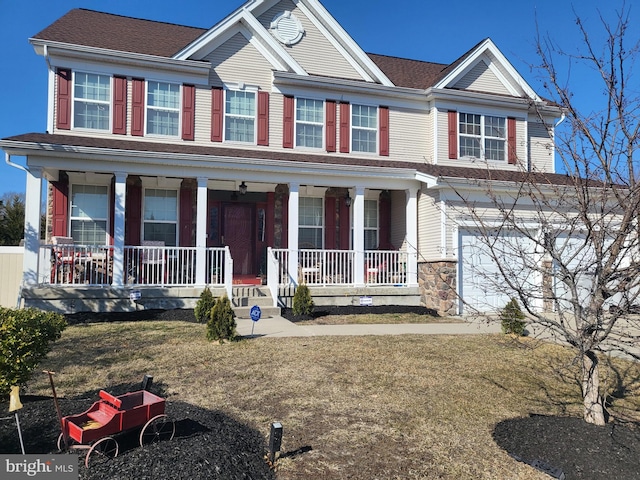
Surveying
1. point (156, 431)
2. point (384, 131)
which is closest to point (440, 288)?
point (384, 131)

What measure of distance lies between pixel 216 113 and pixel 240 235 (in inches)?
137

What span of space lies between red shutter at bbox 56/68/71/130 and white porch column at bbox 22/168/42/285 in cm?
203

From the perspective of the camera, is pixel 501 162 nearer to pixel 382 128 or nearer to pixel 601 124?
pixel 382 128

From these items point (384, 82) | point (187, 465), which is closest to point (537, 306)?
point (384, 82)

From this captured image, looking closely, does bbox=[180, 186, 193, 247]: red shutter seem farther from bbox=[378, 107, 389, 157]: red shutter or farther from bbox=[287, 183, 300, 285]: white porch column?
bbox=[378, 107, 389, 157]: red shutter

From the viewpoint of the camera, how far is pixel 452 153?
1382cm

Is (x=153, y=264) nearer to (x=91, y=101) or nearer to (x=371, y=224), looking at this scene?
(x=91, y=101)

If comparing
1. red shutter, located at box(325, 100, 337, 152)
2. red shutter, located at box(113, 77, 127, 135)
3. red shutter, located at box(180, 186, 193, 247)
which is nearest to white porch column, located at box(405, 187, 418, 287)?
red shutter, located at box(325, 100, 337, 152)

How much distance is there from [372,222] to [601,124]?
1066 cm

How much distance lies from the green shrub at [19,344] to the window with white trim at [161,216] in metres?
8.18

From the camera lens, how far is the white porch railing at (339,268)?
11.8m

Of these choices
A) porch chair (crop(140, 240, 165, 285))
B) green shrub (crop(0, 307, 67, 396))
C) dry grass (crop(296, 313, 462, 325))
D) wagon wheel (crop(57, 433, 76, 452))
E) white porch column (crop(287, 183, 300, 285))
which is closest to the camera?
wagon wheel (crop(57, 433, 76, 452))

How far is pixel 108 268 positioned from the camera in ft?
36.3

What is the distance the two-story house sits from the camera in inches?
417
